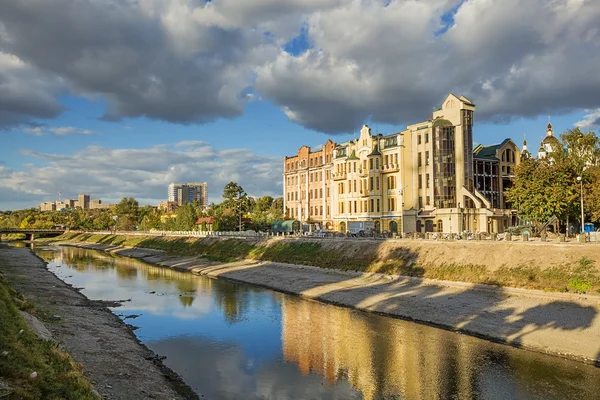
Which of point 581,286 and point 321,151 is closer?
point 581,286

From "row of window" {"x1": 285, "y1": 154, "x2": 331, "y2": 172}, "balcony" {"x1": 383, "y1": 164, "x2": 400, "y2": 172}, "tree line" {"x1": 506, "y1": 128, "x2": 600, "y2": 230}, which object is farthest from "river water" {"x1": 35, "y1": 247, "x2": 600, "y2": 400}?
"row of window" {"x1": 285, "y1": 154, "x2": 331, "y2": 172}

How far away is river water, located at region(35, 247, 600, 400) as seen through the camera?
23.5 m

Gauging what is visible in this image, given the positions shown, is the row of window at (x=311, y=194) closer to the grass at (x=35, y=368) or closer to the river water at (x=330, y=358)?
the river water at (x=330, y=358)

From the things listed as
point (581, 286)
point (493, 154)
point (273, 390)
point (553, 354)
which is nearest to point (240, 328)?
point (273, 390)

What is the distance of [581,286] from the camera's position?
37.2 m

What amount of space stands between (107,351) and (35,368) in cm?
1124

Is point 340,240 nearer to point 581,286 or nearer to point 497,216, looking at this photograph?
point 497,216

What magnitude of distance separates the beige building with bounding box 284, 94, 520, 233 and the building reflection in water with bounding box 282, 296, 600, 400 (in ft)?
148

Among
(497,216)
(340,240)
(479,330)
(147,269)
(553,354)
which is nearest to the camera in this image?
(553,354)

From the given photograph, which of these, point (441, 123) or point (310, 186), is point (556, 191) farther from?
point (310, 186)

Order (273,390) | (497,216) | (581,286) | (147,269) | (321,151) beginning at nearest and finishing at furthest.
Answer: (273,390) → (581,286) → (497,216) → (147,269) → (321,151)

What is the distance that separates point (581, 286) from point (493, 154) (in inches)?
2080

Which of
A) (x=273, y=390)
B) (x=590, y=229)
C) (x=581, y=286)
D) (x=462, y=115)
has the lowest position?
(x=273, y=390)

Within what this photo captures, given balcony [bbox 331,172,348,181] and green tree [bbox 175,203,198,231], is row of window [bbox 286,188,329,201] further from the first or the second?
green tree [bbox 175,203,198,231]
